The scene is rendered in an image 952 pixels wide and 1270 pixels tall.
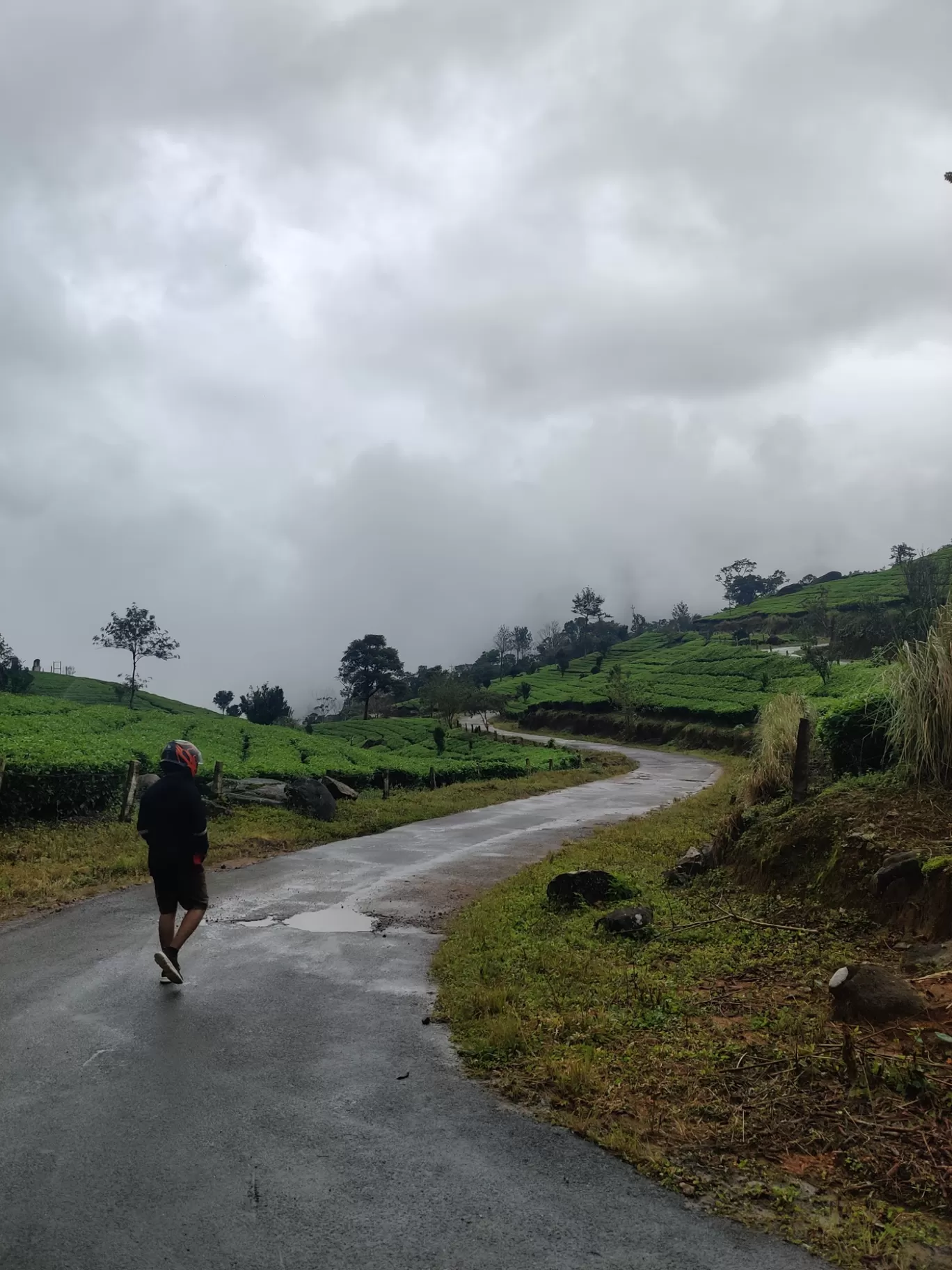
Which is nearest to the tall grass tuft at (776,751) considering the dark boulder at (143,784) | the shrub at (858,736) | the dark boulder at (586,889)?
the shrub at (858,736)

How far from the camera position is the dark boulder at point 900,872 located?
22.5 feet

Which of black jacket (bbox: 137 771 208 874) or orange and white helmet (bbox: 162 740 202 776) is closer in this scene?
black jacket (bbox: 137 771 208 874)

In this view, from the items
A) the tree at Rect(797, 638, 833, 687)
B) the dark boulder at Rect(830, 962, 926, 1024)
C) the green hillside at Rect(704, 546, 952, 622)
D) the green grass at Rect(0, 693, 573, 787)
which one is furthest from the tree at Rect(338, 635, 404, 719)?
the dark boulder at Rect(830, 962, 926, 1024)

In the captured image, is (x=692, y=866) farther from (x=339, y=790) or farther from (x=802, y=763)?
(x=339, y=790)

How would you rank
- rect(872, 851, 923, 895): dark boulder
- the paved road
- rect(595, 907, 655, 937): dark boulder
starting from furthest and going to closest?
rect(595, 907, 655, 937): dark boulder → rect(872, 851, 923, 895): dark boulder → the paved road

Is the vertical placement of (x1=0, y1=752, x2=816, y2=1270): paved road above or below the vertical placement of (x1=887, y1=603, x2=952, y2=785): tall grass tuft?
below

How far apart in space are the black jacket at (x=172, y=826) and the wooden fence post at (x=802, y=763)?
6982 mm

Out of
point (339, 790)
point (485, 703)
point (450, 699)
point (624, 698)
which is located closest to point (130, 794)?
point (339, 790)

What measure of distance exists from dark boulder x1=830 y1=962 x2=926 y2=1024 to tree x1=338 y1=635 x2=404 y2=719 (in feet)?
238

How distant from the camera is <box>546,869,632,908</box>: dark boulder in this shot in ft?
31.2

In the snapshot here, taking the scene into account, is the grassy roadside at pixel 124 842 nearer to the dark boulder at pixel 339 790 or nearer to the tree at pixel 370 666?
the dark boulder at pixel 339 790

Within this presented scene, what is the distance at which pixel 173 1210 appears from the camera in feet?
11.5

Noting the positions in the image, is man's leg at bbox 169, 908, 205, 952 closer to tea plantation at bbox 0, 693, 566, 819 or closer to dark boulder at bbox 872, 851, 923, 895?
dark boulder at bbox 872, 851, 923, 895

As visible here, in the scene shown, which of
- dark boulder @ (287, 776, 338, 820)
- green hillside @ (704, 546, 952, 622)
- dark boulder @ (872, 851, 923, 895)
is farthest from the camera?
green hillside @ (704, 546, 952, 622)
